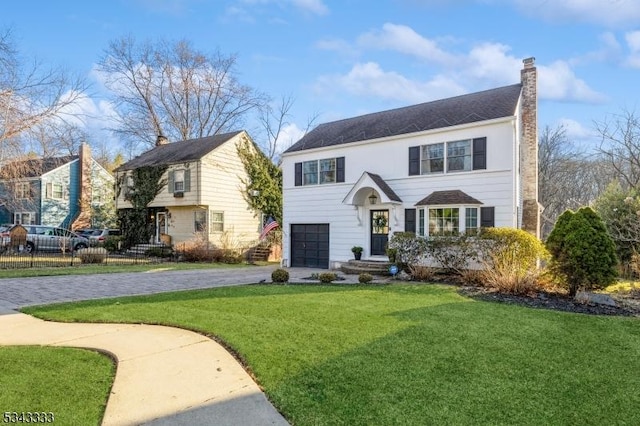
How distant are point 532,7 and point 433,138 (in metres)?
5.15

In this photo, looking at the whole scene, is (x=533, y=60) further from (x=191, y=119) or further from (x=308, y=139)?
(x=191, y=119)

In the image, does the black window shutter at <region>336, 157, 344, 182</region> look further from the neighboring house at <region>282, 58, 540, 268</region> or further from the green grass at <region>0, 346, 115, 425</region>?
the green grass at <region>0, 346, 115, 425</region>

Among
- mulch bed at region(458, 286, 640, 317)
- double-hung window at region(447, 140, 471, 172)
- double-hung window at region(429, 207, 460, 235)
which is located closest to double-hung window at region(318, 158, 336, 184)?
double-hung window at region(429, 207, 460, 235)

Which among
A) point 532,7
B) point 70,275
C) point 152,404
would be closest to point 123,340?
point 152,404

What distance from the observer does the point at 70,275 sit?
1360 centimetres

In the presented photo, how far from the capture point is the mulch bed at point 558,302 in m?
8.12

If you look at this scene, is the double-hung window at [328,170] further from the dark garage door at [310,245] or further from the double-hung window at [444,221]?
the double-hung window at [444,221]

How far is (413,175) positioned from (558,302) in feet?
26.3

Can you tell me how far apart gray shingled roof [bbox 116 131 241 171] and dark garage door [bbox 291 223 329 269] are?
28.0 ft

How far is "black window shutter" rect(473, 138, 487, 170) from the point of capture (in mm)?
14359

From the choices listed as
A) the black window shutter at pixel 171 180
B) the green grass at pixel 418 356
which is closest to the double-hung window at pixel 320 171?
the black window shutter at pixel 171 180

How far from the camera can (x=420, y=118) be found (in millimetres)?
16953

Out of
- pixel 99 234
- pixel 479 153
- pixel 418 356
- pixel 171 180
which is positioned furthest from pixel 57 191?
pixel 418 356

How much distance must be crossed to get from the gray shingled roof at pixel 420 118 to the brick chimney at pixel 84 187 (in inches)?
911
